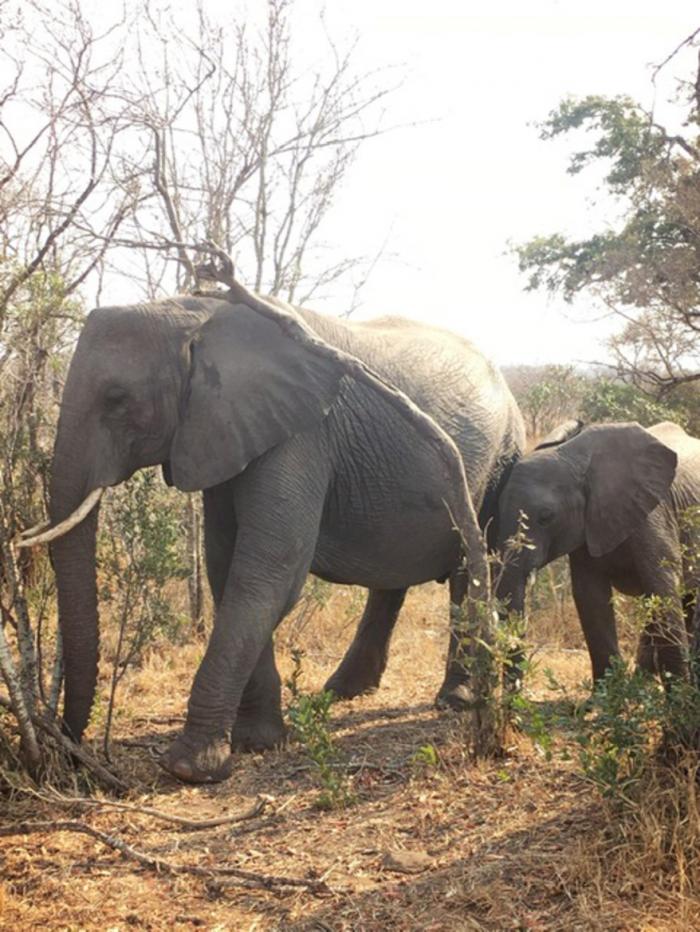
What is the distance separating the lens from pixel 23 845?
511 centimetres

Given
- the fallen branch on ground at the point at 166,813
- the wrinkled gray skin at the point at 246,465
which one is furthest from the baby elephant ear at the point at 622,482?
the fallen branch on ground at the point at 166,813

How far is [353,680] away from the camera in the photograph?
8.27m

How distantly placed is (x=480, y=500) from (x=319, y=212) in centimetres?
513

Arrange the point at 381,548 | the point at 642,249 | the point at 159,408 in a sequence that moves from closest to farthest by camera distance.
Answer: the point at 159,408
the point at 381,548
the point at 642,249

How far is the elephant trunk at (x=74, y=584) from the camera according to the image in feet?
19.0

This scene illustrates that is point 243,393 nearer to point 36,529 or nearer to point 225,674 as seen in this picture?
point 36,529

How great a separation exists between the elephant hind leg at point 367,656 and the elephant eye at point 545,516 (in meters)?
1.63

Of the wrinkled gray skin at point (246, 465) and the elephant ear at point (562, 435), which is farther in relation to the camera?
the elephant ear at point (562, 435)

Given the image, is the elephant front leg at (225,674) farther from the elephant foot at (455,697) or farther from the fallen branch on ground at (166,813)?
the elephant foot at (455,697)

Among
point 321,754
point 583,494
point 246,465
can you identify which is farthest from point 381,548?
point 321,754

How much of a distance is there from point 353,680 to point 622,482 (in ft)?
8.29

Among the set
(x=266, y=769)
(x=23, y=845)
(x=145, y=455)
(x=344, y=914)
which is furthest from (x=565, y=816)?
(x=145, y=455)

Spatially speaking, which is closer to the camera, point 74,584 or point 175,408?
point 74,584

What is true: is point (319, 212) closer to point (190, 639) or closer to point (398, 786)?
point (190, 639)
